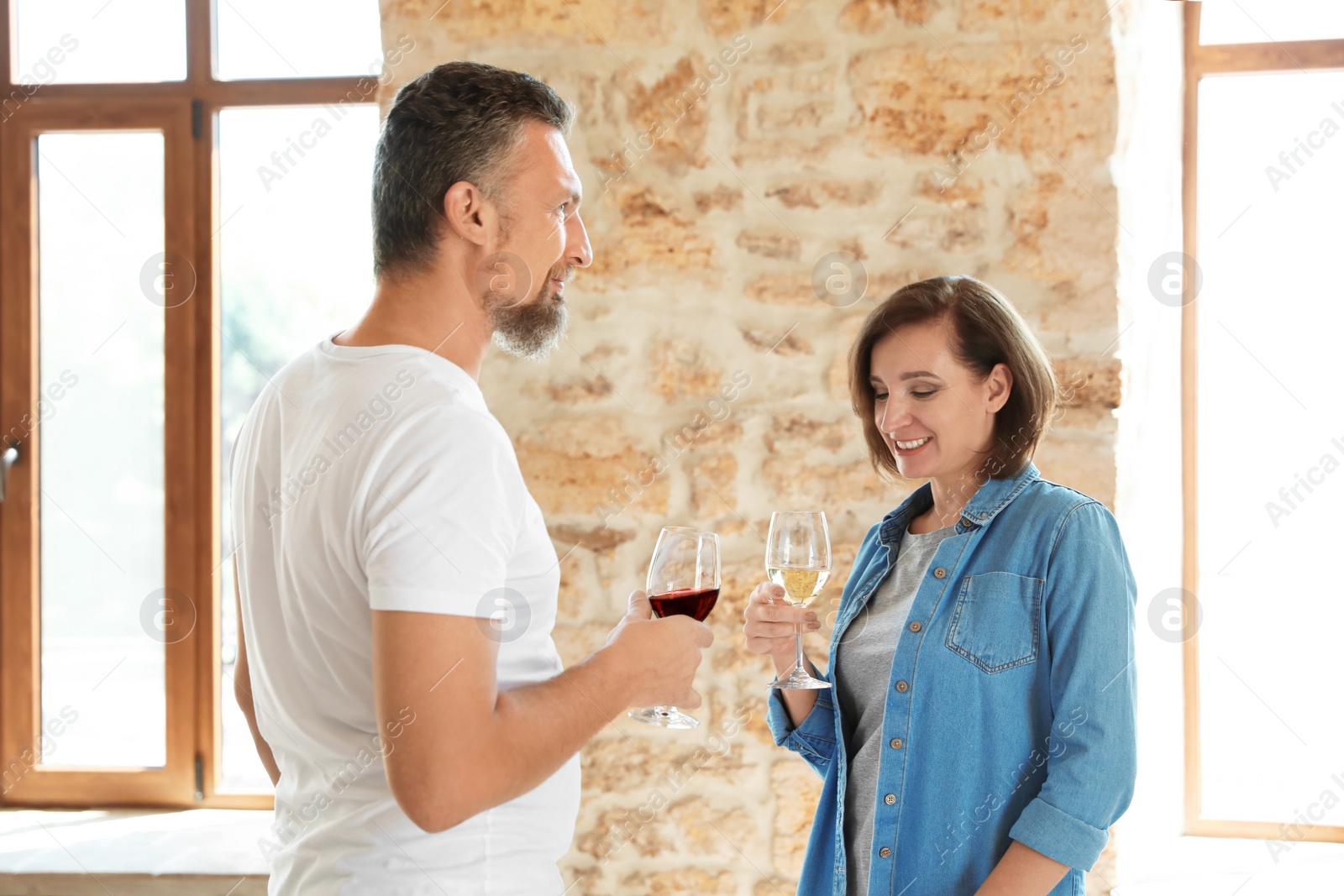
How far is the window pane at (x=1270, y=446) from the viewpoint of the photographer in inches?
98.0

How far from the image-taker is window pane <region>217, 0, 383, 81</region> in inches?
107

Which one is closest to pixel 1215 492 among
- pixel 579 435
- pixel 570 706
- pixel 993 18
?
pixel 993 18

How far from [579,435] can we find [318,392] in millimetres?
1180

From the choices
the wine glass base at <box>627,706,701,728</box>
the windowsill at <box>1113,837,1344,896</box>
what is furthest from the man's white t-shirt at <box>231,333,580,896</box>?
the windowsill at <box>1113,837,1344,896</box>

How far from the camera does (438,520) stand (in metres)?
0.98

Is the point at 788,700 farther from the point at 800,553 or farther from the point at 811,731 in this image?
the point at 800,553

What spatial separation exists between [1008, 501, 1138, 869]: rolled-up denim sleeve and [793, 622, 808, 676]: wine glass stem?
36 centimetres

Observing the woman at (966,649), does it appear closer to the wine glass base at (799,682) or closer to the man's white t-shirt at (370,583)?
the wine glass base at (799,682)

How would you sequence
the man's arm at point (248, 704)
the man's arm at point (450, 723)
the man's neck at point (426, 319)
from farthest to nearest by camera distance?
the man's arm at point (248, 704), the man's neck at point (426, 319), the man's arm at point (450, 723)

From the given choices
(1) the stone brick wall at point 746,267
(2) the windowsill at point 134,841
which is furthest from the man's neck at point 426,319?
(2) the windowsill at point 134,841

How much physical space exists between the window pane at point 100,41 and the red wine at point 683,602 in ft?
7.52

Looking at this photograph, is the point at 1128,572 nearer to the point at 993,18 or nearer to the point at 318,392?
the point at 318,392

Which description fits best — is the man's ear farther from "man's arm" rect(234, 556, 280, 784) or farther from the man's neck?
"man's arm" rect(234, 556, 280, 784)

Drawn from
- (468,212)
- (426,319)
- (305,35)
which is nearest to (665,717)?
(426,319)
